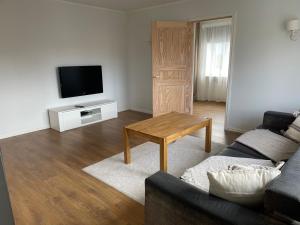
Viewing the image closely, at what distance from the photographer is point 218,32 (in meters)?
6.46

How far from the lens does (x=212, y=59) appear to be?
675 centimetres

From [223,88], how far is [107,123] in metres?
3.86

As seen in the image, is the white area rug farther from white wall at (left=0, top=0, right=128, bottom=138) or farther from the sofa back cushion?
white wall at (left=0, top=0, right=128, bottom=138)

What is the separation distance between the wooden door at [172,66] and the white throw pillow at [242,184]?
351cm

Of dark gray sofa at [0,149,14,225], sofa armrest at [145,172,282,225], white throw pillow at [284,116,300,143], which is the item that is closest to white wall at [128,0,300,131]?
white throw pillow at [284,116,300,143]

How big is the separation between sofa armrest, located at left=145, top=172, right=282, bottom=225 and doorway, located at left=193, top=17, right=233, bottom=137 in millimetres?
4656

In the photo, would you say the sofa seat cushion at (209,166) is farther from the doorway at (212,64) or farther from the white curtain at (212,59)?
the white curtain at (212,59)

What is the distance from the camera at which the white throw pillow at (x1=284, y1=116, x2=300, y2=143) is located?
255 cm

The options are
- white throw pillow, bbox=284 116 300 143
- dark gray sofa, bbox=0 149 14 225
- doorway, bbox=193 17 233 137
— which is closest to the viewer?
dark gray sofa, bbox=0 149 14 225

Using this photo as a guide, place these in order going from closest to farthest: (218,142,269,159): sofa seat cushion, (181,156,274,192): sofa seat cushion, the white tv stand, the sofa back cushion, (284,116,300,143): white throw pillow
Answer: the sofa back cushion, (181,156,274,192): sofa seat cushion, (218,142,269,159): sofa seat cushion, (284,116,300,143): white throw pillow, the white tv stand

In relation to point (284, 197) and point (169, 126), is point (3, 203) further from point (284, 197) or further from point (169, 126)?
point (169, 126)

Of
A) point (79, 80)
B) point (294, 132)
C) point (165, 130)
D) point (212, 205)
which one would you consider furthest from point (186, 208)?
point (79, 80)

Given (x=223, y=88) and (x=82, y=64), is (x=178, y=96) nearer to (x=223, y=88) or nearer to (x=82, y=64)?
(x=82, y=64)

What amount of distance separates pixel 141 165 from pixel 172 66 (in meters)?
2.48
